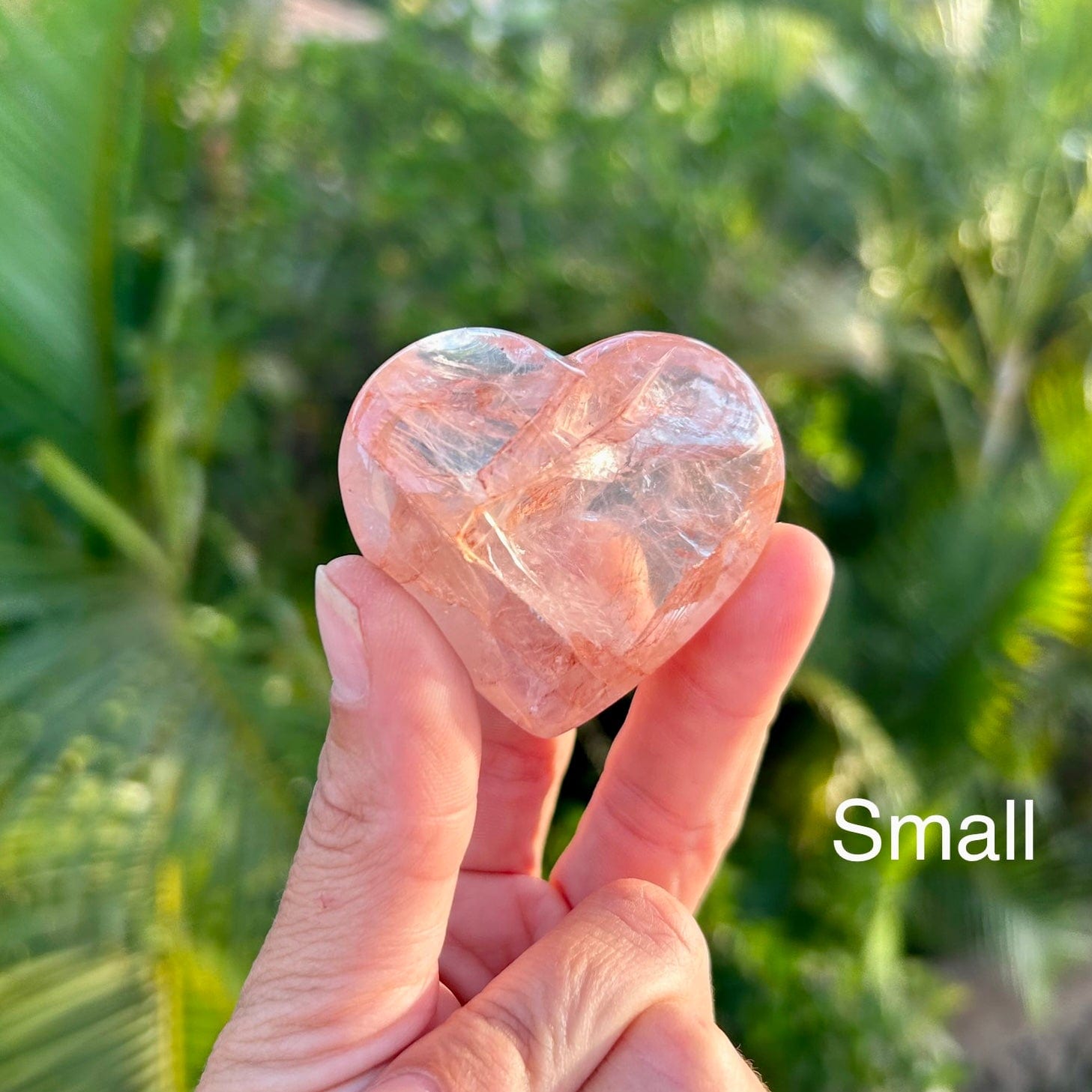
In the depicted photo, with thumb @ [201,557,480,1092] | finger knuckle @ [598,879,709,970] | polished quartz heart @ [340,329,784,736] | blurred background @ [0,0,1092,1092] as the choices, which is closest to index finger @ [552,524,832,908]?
polished quartz heart @ [340,329,784,736]

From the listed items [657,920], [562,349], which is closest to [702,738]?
[657,920]

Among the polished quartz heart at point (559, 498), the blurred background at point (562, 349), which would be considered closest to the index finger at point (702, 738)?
the polished quartz heart at point (559, 498)

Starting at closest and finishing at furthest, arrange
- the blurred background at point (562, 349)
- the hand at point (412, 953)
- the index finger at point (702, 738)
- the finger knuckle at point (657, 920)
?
the hand at point (412, 953), the finger knuckle at point (657, 920), the index finger at point (702, 738), the blurred background at point (562, 349)

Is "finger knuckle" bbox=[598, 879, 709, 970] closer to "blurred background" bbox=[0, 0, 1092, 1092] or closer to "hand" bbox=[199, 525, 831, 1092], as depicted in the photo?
"hand" bbox=[199, 525, 831, 1092]

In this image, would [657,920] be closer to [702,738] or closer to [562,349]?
[702,738]

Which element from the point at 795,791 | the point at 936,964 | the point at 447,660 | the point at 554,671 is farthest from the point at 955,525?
the point at 447,660

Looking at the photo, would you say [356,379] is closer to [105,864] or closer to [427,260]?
[427,260]

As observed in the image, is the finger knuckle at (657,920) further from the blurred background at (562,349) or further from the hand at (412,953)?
the blurred background at (562,349)
